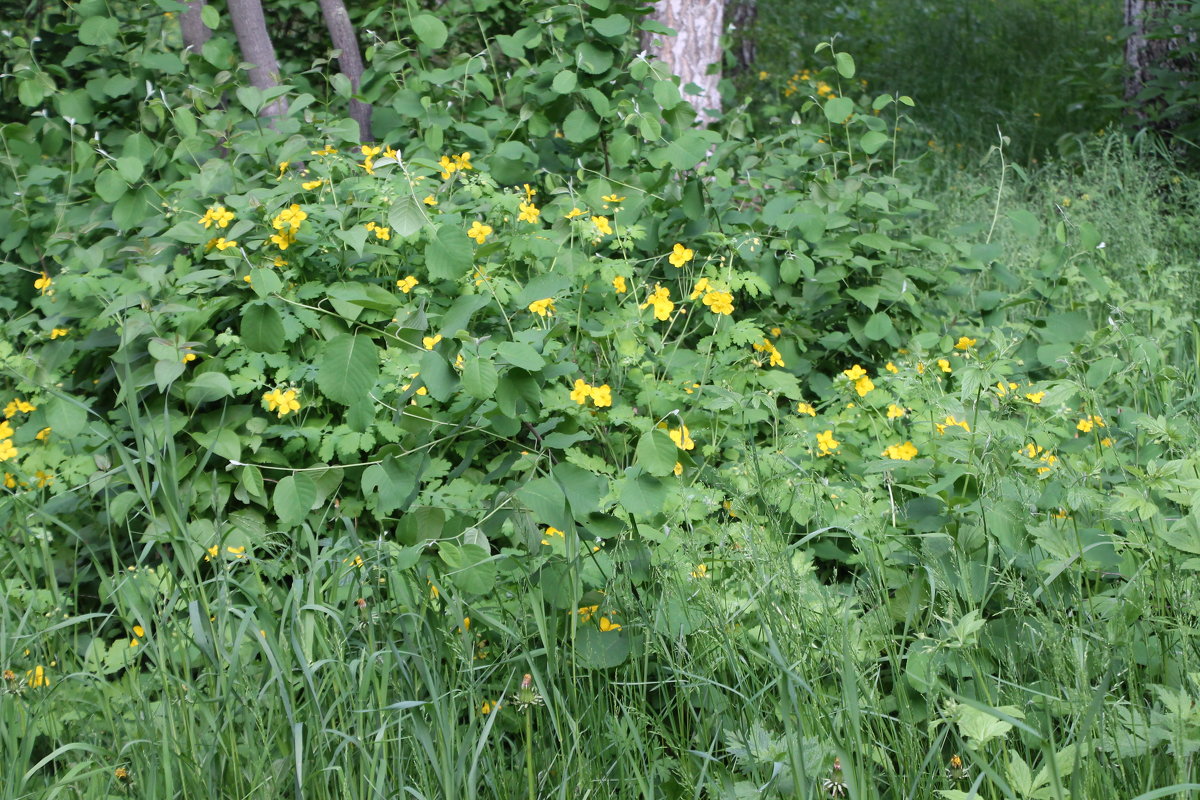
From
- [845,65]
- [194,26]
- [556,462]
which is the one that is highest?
[194,26]

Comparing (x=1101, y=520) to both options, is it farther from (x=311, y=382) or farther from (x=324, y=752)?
(x=311, y=382)

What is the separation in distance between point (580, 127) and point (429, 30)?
2.13 ft

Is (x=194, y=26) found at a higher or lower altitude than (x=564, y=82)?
higher

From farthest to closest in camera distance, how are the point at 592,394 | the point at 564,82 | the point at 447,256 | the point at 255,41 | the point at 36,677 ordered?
the point at 255,41, the point at 564,82, the point at 592,394, the point at 447,256, the point at 36,677

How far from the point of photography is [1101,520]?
1.89 metres

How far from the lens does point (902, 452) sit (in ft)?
7.90

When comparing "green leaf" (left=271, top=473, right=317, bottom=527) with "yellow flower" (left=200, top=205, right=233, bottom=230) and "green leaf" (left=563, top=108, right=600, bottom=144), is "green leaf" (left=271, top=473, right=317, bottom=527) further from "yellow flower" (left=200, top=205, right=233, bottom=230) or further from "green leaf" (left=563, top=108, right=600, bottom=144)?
"green leaf" (left=563, top=108, right=600, bottom=144)

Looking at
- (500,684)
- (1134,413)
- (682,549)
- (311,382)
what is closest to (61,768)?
(500,684)

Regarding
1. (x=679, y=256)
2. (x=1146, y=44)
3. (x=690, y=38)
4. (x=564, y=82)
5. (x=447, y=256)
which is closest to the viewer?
(x=447, y=256)

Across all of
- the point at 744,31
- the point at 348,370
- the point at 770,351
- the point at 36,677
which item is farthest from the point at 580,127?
the point at 744,31

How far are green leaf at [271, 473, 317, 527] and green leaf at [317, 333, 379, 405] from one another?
262 millimetres

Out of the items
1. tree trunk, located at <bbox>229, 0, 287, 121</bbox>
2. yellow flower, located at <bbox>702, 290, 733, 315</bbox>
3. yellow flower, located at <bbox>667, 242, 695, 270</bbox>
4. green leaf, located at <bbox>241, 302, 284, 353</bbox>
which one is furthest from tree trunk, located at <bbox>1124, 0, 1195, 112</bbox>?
green leaf, located at <bbox>241, 302, 284, 353</bbox>

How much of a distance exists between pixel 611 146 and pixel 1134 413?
1694 mm

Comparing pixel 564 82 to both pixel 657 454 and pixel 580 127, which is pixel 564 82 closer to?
pixel 580 127
